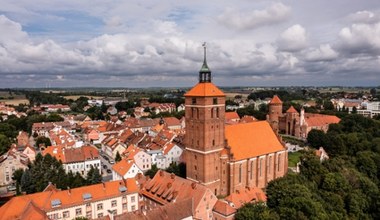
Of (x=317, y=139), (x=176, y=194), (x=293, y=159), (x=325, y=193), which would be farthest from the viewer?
(x=317, y=139)

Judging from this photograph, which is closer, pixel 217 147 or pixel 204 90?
pixel 204 90

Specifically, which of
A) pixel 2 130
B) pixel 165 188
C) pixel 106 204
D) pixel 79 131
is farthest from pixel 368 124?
pixel 2 130

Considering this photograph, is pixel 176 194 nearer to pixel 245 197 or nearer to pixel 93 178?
pixel 245 197

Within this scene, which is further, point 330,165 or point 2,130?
point 2,130

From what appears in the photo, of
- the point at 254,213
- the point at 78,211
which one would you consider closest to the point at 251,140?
the point at 254,213

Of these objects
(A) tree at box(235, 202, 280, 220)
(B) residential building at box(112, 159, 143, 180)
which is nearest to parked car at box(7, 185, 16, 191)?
(B) residential building at box(112, 159, 143, 180)

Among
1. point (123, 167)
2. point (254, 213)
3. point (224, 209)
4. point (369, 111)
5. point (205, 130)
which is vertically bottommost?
point (224, 209)

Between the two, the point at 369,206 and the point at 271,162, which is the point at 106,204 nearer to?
the point at 271,162

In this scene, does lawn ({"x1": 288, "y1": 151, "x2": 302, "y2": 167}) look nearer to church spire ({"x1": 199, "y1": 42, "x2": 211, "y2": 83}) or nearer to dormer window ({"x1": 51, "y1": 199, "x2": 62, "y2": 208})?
church spire ({"x1": 199, "y1": 42, "x2": 211, "y2": 83})
